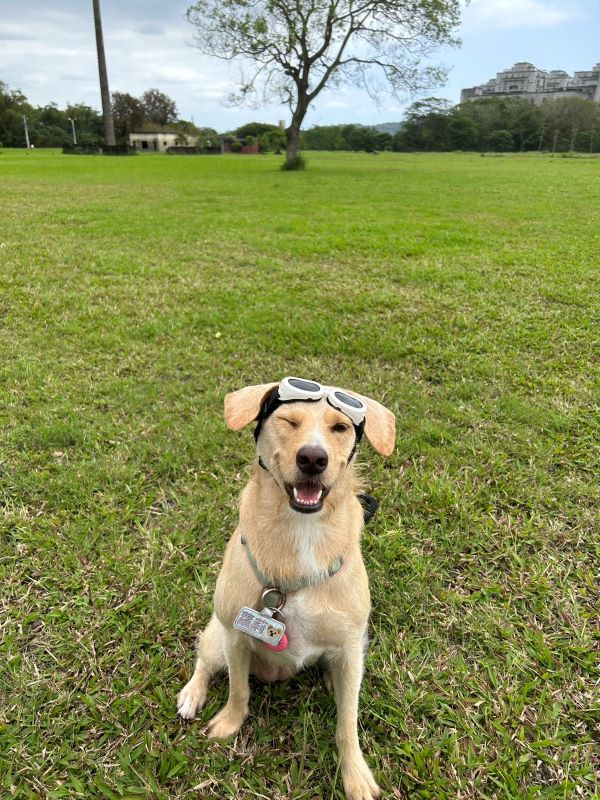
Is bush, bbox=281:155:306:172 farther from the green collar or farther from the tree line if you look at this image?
the tree line

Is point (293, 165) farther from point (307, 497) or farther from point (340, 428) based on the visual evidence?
point (307, 497)

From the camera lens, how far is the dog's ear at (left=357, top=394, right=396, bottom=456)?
1.71m

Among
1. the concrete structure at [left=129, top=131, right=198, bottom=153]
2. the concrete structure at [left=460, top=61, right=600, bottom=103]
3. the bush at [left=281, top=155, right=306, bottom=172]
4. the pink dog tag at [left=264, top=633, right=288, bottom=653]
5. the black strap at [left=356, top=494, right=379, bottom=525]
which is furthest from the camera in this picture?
the concrete structure at [left=460, top=61, right=600, bottom=103]

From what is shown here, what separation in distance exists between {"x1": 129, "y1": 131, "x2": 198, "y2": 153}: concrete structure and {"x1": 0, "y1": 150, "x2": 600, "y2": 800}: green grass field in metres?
61.6

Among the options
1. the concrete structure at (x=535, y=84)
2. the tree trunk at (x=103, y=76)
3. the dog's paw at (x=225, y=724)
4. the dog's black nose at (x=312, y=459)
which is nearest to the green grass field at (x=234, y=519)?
the dog's paw at (x=225, y=724)

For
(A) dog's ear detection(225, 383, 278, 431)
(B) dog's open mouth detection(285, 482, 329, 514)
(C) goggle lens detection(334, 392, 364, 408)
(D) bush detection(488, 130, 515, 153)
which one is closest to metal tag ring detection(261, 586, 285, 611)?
(B) dog's open mouth detection(285, 482, 329, 514)

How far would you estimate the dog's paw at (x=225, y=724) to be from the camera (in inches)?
74.4

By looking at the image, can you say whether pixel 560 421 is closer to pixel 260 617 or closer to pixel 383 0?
pixel 260 617

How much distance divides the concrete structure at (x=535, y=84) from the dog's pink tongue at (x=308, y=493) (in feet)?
432

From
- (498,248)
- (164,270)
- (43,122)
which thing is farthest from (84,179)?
(43,122)

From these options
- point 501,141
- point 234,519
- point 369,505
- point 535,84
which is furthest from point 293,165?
point 535,84

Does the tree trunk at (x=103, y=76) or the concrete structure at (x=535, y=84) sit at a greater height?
the concrete structure at (x=535, y=84)

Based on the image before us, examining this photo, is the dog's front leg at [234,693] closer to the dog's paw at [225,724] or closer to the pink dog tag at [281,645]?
the dog's paw at [225,724]

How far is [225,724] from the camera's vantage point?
1.91 metres
